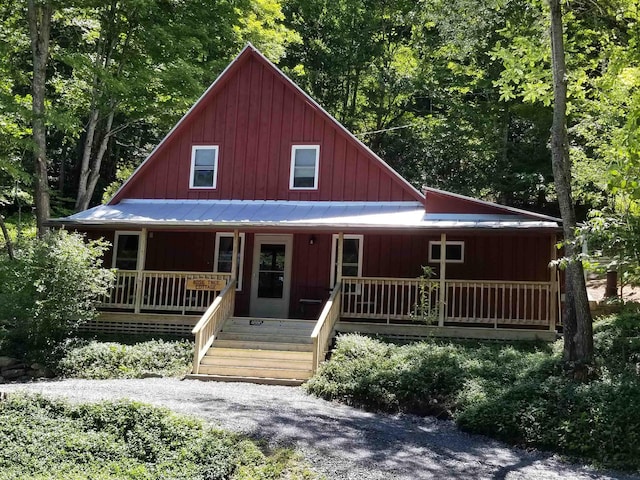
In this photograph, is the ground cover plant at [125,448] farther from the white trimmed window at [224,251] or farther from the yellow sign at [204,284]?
the white trimmed window at [224,251]

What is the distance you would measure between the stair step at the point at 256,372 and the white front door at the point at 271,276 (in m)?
4.28

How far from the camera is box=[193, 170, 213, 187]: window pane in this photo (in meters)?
17.1

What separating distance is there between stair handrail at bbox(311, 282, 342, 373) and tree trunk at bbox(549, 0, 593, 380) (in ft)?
14.6

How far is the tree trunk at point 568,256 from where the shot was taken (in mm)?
9836

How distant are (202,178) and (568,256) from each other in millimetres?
10644

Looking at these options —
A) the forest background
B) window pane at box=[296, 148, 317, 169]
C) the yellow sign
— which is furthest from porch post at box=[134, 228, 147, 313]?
the forest background

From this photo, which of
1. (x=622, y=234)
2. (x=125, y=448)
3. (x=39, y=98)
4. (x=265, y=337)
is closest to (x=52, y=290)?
(x=265, y=337)

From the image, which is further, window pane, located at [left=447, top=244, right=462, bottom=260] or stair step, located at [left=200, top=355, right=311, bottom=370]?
window pane, located at [left=447, top=244, right=462, bottom=260]

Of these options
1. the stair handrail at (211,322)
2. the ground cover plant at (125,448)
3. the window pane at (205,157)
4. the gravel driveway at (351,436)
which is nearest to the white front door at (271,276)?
the stair handrail at (211,322)

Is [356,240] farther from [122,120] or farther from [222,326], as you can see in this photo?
[122,120]

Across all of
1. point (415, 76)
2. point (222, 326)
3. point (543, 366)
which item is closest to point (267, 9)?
point (415, 76)

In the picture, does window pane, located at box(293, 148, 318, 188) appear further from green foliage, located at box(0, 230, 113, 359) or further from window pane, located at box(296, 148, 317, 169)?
green foliage, located at box(0, 230, 113, 359)

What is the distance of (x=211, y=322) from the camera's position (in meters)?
12.9

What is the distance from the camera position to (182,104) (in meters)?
20.3
